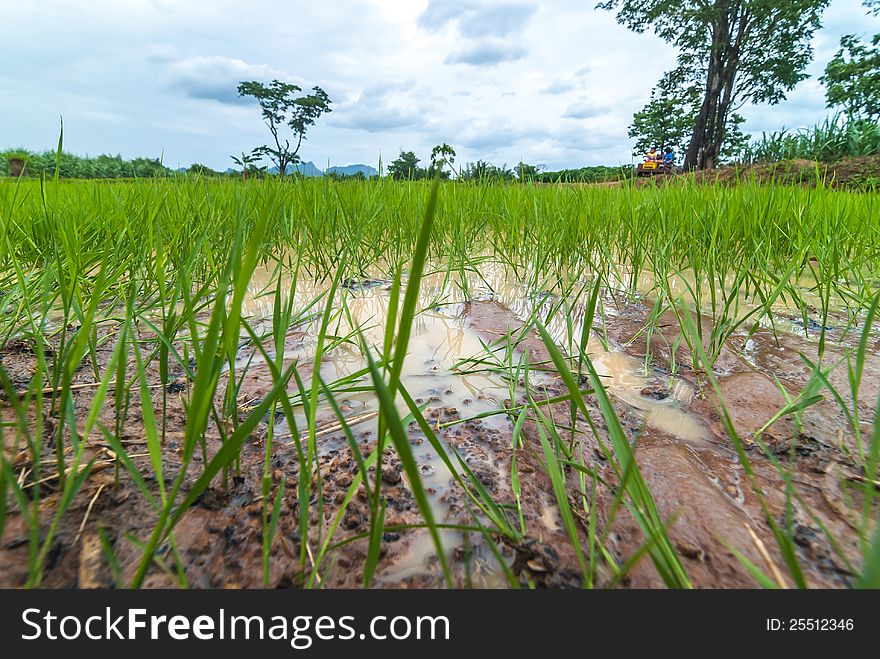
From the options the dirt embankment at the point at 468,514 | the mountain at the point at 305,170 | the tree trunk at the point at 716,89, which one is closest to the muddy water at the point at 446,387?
the dirt embankment at the point at 468,514

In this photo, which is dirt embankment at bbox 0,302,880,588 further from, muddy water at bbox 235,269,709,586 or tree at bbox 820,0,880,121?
tree at bbox 820,0,880,121

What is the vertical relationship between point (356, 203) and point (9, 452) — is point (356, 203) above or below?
above

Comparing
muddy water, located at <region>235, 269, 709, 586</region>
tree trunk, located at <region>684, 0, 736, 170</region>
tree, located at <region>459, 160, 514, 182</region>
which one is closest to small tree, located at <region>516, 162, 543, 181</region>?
tree, located at <region>459, 160, 514, 182</region>

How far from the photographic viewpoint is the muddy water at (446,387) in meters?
0.57

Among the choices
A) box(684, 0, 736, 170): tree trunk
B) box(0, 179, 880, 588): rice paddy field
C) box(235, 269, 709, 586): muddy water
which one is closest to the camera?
box(0, 179, 880, 588): rice paddy field

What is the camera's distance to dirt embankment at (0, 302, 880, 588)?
0.45m

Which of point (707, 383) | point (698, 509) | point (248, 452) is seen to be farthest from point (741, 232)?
point (248, 452)

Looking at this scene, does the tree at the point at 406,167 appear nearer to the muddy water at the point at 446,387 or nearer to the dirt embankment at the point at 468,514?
the muddy water at the point at 446,387

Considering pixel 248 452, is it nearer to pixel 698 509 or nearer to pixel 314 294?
pixel 698 509

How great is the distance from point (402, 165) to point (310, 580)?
3.06 metres

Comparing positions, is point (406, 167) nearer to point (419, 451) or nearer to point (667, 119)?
point (419, 451)

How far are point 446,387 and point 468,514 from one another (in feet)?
1.31

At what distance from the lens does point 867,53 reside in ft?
38.6

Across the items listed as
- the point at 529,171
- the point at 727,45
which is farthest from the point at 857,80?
the point at 529,171
